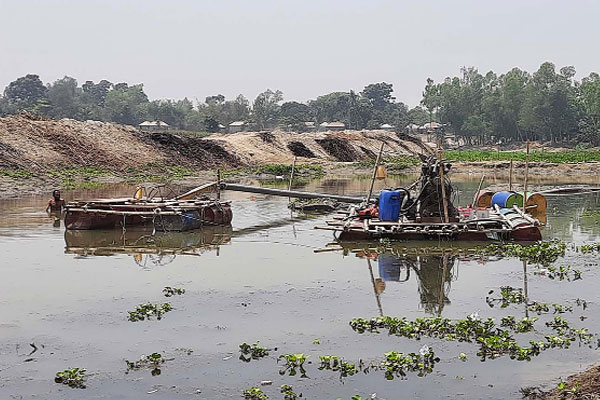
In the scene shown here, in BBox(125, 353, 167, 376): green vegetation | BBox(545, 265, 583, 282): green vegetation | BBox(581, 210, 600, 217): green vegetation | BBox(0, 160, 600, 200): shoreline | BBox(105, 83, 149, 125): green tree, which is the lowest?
BBox(125, 353, 167, 376): green vegetation

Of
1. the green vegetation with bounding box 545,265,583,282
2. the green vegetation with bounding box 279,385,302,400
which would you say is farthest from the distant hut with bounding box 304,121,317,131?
the green vegetation with bounding box 279,385,302,400

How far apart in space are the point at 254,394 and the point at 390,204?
11.4 metres

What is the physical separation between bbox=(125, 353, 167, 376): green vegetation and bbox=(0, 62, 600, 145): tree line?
8246 cm

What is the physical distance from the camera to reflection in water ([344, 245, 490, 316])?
41.1ft

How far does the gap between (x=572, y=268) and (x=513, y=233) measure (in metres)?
3.37

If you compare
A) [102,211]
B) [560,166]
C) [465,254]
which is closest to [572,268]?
[465,254]

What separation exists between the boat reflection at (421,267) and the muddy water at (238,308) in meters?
0.04

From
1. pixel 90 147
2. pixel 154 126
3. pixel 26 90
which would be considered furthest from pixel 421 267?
pixel 26 90

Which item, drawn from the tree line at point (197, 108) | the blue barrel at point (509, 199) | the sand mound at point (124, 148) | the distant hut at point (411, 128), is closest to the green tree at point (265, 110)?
the tree line at point (197, 108)

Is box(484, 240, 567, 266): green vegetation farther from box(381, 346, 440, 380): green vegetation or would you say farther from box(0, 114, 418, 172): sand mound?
box(0, 114, 418, 172): sand mound

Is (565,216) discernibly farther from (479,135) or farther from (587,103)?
(479,135)

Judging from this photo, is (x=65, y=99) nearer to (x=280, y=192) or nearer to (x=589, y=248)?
(x=280, y=192)

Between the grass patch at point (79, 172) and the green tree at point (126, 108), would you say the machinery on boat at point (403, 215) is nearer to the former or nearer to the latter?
the grass patch at point (79, 172)

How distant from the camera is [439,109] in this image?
388ft
